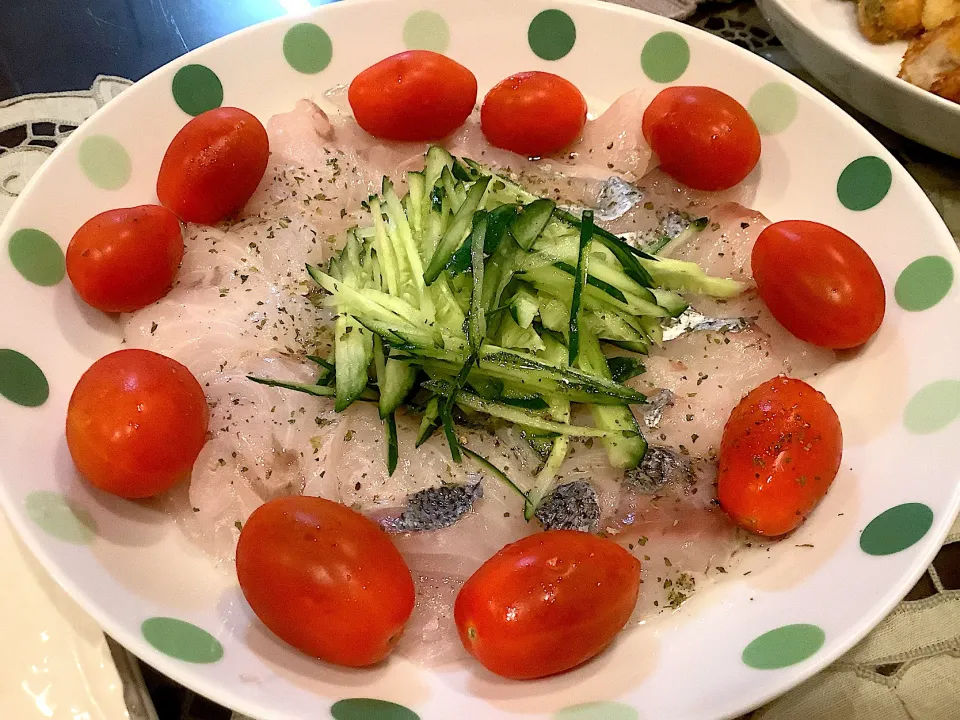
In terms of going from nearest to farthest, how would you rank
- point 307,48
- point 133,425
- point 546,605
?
1. point 546,605
2. point 133,425
3. point 307,48

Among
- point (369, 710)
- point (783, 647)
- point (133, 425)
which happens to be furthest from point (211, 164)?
point (783, 647)

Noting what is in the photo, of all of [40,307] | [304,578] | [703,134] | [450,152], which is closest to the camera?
[304,578]

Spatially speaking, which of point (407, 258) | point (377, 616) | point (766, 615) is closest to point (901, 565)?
point (766, 615)

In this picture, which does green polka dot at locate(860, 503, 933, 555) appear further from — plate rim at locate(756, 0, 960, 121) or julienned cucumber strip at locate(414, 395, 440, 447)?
plate rim at locate(756, 0, 960, 121)

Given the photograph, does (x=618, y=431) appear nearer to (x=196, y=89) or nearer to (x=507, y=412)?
(x=507, y=412)

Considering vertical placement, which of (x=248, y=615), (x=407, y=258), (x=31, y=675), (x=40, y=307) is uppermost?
(x=407, y=258)

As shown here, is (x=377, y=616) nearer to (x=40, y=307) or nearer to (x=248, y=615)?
(x=248, y=615)

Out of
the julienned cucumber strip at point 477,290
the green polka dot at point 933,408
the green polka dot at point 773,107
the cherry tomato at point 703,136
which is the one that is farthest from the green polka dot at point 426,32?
the green polka dot at point 933,408
